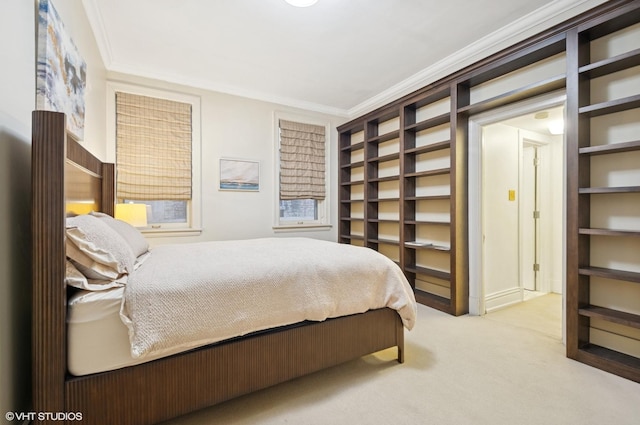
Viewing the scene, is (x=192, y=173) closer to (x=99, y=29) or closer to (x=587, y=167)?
(x=99, y=29)

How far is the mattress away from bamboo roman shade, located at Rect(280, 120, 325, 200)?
3.17 meters

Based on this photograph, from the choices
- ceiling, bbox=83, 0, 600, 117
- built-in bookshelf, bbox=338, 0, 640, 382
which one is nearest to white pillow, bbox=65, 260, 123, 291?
ceiling, bbox=83, 0, 600, 117

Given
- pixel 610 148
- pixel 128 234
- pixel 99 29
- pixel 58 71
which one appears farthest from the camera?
pixel 99 29

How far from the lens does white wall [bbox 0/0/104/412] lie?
1.14 metres

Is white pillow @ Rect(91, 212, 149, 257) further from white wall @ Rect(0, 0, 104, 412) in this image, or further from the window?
the window

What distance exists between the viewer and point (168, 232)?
351 centimetres

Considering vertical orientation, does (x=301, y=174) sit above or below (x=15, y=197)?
above

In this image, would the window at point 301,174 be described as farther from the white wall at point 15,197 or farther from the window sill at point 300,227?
the white wall at point 15,197

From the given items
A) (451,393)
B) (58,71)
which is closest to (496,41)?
(451,393)

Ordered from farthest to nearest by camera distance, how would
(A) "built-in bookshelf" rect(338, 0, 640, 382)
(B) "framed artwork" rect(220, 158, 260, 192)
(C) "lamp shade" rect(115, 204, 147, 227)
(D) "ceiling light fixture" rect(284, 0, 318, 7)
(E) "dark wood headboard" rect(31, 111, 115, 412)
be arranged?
(B) "framed artwork" rect(220, 158, 260, 192), (C) "lamp shade" rect(115, 204, 147, 227), (D) "ceiling light fixture" rect(284, 0, 318, 7), (A) "built-in bookshelf" rect(338, 0, 640, 382), (E) "dark wood headboard" rect(31, 111, 115, 412)

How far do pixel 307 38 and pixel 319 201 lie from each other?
2.56 m

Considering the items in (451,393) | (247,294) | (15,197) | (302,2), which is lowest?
(451,393)

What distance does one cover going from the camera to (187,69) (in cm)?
338

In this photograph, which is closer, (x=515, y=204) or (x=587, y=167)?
(x=587, y=167)
